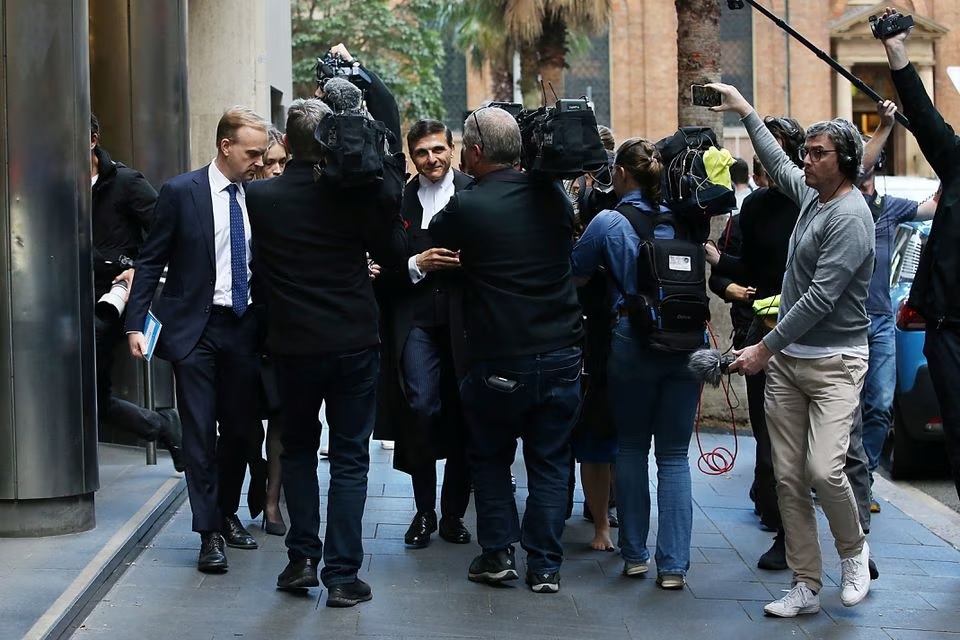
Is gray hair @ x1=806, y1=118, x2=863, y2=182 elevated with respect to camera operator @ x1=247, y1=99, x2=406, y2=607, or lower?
elevated

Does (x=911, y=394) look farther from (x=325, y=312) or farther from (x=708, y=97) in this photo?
(x=325, y=312)

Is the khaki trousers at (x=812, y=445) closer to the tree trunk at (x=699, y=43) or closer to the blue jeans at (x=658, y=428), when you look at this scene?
the blue jeans at (x=658, y=428)

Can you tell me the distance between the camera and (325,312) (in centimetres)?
611

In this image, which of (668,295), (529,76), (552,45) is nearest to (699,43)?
(668,295)

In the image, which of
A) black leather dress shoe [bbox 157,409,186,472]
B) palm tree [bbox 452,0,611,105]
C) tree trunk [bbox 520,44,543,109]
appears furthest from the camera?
tree trunk [bbox 520,44,543,109]

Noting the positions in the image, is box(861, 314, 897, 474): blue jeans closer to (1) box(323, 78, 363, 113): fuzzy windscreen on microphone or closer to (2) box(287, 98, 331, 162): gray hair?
(1) box(323, 78, 363, 113): fuzzy windscreen on microphone

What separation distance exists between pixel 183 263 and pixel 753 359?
253 cm

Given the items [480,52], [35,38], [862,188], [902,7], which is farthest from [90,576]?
[902,7]

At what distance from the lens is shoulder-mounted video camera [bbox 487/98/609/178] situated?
20.3ft

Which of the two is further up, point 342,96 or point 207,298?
point 342,96

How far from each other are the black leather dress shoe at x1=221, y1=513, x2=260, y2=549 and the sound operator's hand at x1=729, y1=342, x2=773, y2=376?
100 inches

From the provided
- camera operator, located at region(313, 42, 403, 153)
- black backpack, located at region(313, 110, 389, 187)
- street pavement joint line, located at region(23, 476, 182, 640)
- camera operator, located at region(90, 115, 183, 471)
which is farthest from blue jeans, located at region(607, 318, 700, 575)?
camera operator, located at region(90, 115, 183, 471)

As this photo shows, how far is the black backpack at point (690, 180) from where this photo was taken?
260 inches

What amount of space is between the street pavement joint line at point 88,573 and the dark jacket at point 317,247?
1.25m
